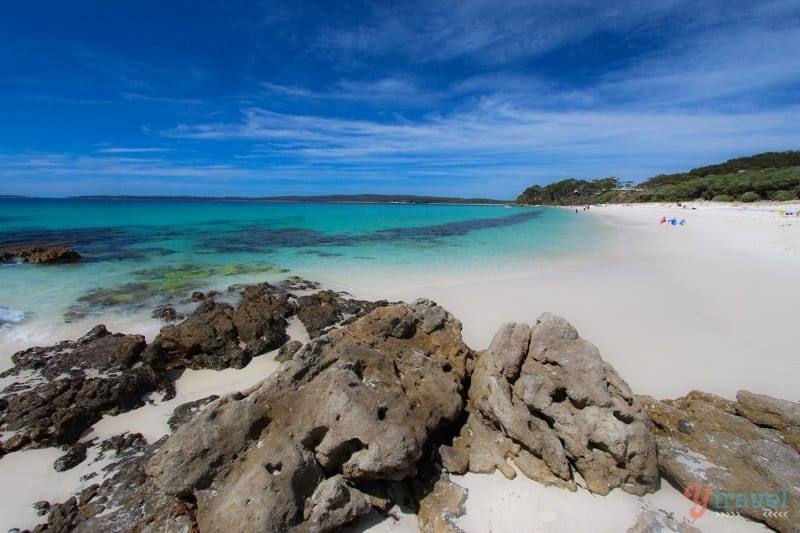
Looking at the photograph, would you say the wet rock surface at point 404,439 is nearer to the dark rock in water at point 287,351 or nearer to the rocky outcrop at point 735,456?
the rocky outcrop at point 735,456

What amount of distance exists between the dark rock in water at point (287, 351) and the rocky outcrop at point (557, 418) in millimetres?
3637

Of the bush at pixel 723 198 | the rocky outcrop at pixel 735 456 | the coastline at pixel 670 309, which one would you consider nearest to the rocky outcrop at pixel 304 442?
the rocky outcrop at pixel 735 456

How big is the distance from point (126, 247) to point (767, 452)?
83.4ft

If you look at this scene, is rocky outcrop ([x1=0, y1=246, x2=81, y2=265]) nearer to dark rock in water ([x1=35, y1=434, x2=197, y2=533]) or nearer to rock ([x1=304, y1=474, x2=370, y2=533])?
dark rock in water ([x1=35, y1=434, x2=197, y2=533])

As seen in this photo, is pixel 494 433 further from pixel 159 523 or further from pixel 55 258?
pixel 55 258

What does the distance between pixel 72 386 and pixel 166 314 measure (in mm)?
3627

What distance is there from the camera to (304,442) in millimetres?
3168

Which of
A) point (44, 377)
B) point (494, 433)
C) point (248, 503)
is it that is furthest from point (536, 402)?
point (44, 377)

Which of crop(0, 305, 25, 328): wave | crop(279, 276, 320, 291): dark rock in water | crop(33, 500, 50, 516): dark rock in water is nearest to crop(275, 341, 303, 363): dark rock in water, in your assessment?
crop(33, 500, 50, 516): dark rock in water

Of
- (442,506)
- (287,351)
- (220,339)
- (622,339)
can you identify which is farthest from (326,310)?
(622,339)

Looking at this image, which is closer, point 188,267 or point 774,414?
point 774,414

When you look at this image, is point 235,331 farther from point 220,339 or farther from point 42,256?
point 42,256

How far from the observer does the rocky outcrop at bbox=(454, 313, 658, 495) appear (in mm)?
3346

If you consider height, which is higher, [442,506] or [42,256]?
[42,256]
